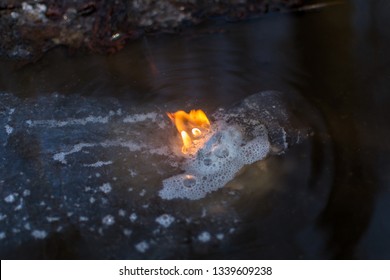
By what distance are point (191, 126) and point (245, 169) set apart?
0.39m

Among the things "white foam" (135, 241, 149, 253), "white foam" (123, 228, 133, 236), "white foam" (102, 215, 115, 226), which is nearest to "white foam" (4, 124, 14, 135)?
"white foam" (102, 215, 115, 226)

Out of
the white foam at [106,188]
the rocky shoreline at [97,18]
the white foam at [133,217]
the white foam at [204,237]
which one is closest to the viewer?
the white foam at [204,237]

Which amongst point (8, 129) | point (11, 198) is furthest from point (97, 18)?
point (11, 198)

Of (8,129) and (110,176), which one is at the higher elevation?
(8,129)

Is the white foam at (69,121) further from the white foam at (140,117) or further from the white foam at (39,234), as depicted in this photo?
the white foam at (39,234)

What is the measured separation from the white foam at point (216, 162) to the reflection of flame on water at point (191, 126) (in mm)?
61

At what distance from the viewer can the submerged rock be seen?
7.18 feet

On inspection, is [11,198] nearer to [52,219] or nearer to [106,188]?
[52,219]

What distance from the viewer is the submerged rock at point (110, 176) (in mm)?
2188

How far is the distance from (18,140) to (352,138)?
1.78 meters

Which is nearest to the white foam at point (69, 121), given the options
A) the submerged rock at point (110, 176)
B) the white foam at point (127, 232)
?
the submerged rock at point (110, 176)

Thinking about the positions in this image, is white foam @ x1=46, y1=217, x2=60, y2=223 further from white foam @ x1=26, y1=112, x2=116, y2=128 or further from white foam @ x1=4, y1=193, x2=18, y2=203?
white foam @ x1=26, y1=112, x2=116, y2=128

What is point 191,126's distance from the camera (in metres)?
2.54

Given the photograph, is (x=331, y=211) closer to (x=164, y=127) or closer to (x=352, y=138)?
(x=352, y=138)
